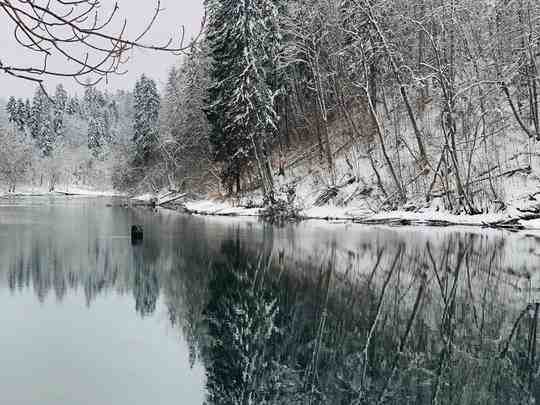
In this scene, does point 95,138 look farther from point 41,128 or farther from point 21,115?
point 21,115

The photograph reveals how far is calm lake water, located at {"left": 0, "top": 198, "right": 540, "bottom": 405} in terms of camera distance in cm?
632

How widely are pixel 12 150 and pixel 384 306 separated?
89.7 meters

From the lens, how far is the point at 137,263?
15922 millimetres

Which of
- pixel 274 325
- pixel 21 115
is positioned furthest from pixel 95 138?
pixel 274 325

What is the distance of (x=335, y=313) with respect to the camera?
970 centimetres

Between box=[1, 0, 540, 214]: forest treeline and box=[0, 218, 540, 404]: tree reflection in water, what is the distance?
32.3 ft

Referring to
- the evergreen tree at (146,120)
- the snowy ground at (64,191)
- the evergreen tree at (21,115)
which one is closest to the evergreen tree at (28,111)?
the evergreen tree at (21,115)

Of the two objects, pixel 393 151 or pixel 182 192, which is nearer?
pixel 393 151

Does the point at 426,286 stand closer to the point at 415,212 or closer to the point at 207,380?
the point at 207,380

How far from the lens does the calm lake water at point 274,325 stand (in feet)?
20.7

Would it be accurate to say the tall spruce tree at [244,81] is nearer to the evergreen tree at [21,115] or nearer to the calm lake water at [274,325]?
the calm lake water at [274,325]

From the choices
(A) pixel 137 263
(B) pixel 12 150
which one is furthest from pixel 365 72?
(B) pixel 12 150

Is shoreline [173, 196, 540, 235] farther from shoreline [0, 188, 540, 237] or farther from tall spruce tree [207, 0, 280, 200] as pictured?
tall spruce tree [207, 0, 280, 200]

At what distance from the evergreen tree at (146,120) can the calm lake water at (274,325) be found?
46.7 m
